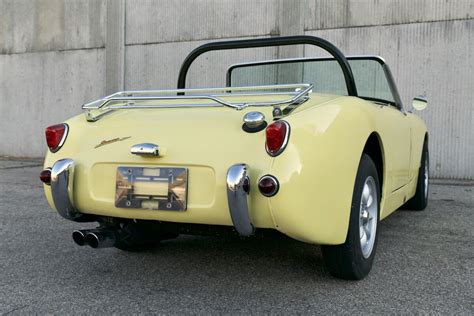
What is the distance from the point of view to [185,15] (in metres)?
10.7

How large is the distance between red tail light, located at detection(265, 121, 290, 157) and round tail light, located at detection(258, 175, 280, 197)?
0.12 metres

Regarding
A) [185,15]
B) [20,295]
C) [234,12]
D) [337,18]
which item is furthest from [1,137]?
[20,295]

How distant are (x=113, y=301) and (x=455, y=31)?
7.96m

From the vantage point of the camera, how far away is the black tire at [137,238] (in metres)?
2.93

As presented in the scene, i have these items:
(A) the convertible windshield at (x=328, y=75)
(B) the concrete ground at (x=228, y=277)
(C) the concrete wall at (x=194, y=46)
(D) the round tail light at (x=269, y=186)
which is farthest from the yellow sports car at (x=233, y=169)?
(C) the concrete wall at (x=194, y=46)

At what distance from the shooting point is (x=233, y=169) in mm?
2287

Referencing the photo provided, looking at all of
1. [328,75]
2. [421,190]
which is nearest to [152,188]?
[328,75]

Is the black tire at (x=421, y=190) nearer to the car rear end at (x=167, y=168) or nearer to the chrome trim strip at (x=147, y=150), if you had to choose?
the car rear end at (x=167, y=168)

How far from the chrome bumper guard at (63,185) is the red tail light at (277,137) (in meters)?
1.14

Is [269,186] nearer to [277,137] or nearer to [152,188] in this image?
[277,137]

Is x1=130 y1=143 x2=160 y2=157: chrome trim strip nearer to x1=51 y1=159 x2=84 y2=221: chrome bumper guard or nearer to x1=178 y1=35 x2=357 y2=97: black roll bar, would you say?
x1=51 y1=159 x2=84 y2=221: chrome bumper guard

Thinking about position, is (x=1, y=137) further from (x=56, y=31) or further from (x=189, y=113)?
(x=189, y=113)

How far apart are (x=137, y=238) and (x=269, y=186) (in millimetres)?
1405

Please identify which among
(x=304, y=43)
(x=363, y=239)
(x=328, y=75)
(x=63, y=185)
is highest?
(x=304, y=43)
